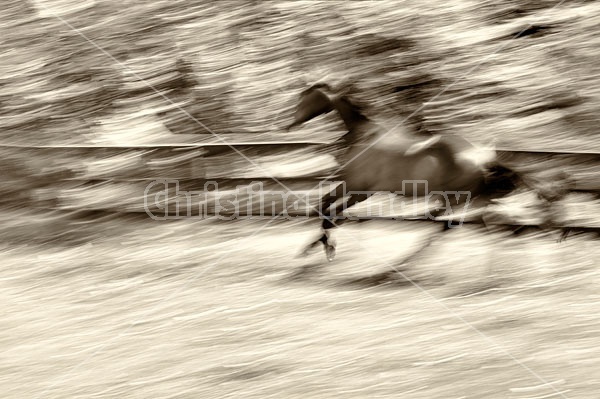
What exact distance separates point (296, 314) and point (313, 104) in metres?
0.14

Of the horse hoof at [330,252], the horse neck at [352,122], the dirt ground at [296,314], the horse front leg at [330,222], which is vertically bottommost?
the dirt ground at [296,314]

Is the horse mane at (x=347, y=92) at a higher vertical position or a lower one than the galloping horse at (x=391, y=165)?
higher

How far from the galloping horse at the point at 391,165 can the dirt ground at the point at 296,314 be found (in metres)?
0.02

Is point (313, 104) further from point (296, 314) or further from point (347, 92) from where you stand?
point (296, 314)

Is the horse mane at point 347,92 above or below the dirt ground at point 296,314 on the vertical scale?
above

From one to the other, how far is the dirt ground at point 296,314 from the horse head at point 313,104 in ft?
0.24

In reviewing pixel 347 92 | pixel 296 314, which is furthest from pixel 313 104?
pixel 296 314

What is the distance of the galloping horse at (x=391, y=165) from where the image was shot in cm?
49

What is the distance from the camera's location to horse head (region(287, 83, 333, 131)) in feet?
1.66

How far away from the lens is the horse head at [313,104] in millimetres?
507

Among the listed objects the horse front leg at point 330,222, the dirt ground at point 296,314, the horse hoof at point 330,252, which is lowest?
the dirt ground at point 296,314

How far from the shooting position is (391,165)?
0.50m

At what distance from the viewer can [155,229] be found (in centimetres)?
52

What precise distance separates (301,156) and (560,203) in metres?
0.18
